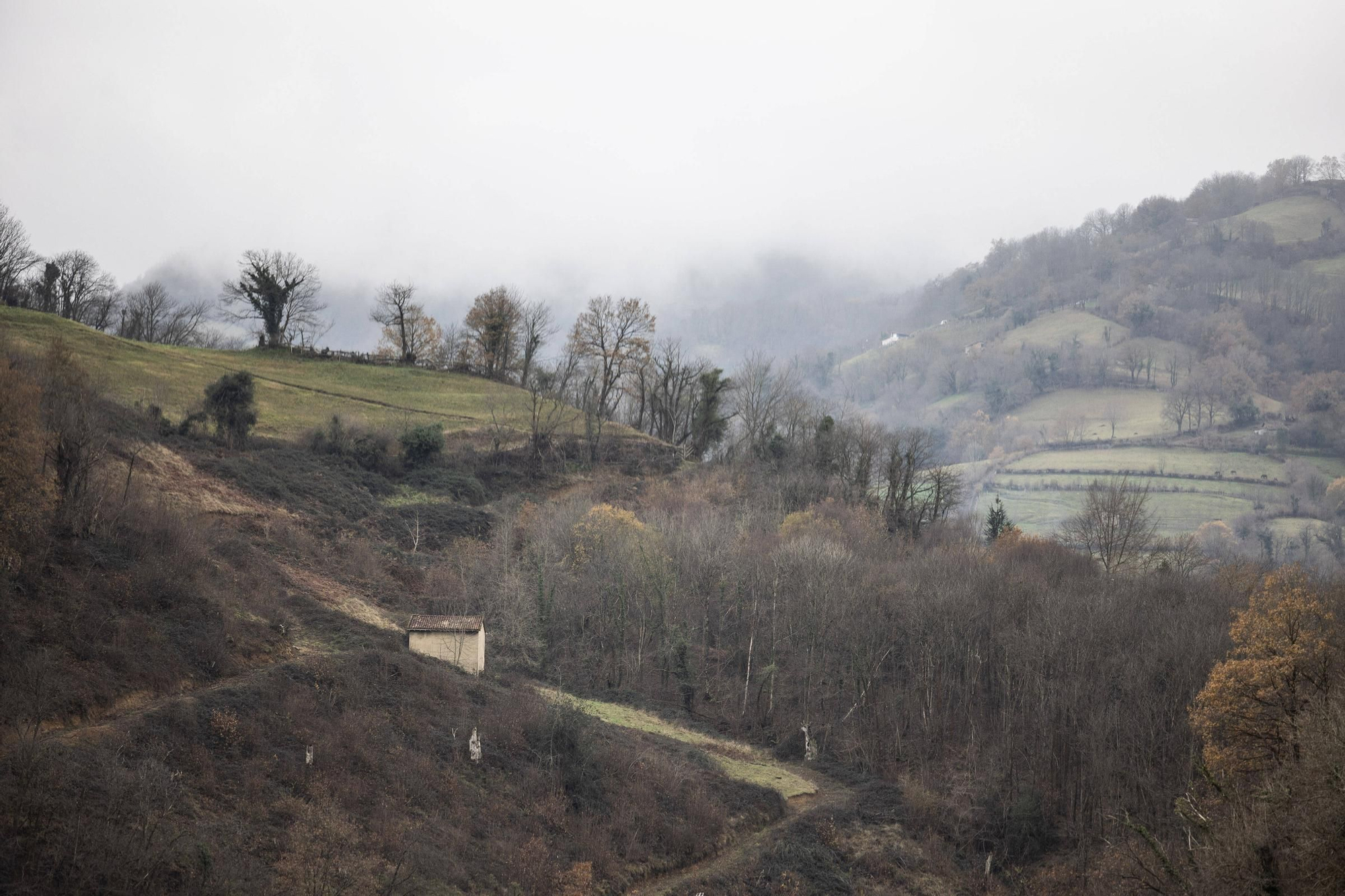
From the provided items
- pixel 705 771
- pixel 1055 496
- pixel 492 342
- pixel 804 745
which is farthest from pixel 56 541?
pixel 1055 496

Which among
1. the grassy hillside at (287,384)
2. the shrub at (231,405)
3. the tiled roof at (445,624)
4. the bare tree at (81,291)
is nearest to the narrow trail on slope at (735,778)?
the tiled roof at (445,624)

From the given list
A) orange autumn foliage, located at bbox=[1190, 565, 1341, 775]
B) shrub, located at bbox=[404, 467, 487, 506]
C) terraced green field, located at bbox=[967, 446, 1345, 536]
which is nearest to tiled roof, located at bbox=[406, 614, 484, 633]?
shrub, located at bbox=[404, 467, 487, 506]

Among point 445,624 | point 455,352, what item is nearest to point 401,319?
point 455,352

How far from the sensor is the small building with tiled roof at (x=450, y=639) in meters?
35.6

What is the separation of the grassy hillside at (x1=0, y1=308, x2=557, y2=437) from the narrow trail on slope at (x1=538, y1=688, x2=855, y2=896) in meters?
31.9

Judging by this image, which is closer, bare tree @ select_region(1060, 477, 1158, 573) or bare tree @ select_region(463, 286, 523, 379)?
bare tree @ select_region(1060, 477, 1158, 573)

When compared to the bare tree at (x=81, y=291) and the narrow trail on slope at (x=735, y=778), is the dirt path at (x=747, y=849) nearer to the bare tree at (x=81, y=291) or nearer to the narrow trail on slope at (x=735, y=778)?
the narrow trail on slope at (x=735, y=778)

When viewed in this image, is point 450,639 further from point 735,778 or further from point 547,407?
point 547,407

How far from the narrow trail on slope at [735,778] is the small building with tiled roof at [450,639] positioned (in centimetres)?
382

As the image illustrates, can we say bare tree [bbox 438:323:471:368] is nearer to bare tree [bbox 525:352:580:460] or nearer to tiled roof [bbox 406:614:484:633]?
bare tree [bbox 525:352:580:460]

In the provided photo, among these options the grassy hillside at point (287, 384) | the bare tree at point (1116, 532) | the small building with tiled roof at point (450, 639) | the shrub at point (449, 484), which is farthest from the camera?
the bare tree at point (1116, 532)

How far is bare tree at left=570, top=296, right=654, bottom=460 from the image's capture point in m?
81.7

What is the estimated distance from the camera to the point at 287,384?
220ft

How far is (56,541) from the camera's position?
26531mm
